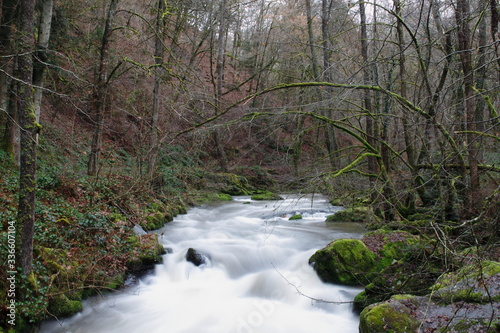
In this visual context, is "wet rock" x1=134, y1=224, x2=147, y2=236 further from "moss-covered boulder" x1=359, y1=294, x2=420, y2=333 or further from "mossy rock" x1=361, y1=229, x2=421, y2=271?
"moss-covered boulder" x1=359, y1=294, x2=420, y2=333

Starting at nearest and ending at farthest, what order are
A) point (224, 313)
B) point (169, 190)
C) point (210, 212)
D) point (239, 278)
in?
point (224, 313)
point (239, 278)
point (169, 190)
point (210, 212)

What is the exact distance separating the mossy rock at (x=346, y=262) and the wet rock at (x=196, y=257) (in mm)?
2570

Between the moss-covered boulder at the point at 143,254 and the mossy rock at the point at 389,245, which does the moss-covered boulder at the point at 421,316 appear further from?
Answer: the moss-covered boulder at the point at 143,254

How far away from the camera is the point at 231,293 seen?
23.7 ft

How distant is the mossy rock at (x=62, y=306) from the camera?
5199 mm

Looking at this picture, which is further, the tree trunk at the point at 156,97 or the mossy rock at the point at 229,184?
the mossy rock at the point at 229,184

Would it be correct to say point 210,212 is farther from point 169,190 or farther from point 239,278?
point 239,278

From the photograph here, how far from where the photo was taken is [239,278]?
7773 mm

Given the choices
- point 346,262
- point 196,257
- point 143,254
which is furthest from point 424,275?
point 143,254

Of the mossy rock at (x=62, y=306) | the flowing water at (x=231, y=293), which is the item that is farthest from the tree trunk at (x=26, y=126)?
the flowing water at (x=231, y=293)

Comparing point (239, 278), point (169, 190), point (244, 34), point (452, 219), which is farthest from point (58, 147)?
point (244, 34)

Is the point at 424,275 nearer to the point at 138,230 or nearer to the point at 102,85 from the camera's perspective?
the point at 138,230

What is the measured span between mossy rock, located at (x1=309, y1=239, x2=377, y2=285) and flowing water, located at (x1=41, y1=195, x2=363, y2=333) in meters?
0.18

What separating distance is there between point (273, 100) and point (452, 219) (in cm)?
986
